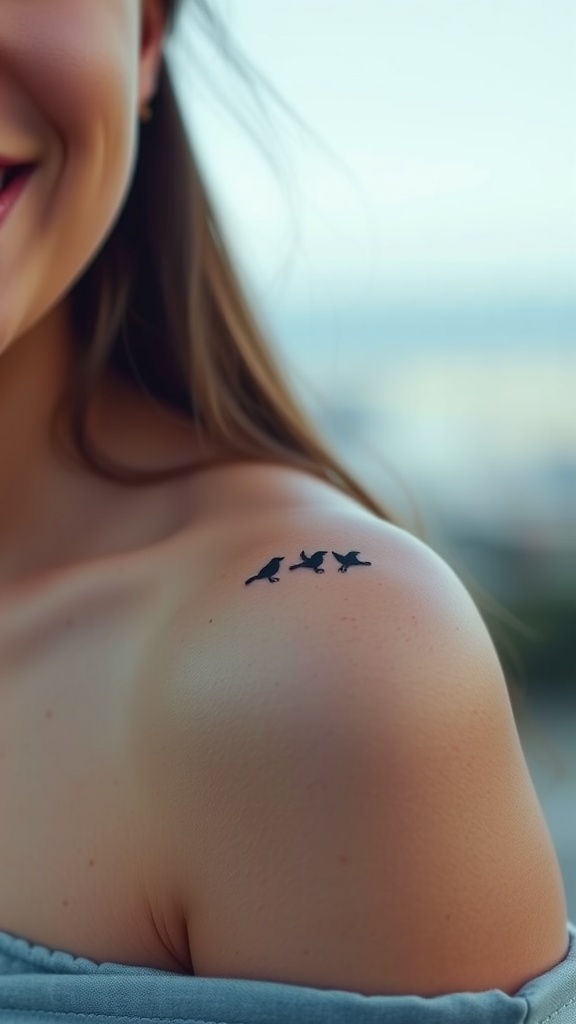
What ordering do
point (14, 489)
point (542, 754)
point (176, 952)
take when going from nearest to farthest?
point (176, 952), point (14, 489), point (542, 754)

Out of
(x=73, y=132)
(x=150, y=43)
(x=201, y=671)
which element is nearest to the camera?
(x=201, y=671)

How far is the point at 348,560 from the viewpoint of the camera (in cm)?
91

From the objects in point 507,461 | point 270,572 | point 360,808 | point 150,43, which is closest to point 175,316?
point 150,43

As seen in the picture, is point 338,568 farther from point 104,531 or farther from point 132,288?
point 132,288

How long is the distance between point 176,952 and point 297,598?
256 mm

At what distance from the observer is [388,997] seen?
741 mm

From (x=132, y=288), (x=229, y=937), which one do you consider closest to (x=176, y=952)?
(x=229, y=937)

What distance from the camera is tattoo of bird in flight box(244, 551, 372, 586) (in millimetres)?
910

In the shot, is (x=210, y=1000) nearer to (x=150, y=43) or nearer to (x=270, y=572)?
(x=270, y=572)

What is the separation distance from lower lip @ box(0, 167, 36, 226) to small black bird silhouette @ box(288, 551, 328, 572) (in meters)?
0.40

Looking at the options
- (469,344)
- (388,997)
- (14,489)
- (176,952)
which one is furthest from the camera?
(469,344)

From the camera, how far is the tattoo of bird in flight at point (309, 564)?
2.99ft

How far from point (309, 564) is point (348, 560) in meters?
0.03

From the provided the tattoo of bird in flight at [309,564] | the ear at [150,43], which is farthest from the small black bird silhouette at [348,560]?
the ear at [150,43]
